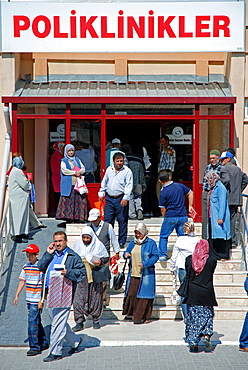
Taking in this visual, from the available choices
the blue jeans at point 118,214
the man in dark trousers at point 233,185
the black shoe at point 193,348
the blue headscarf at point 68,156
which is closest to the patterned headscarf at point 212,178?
the man in dark trousers at point 233,185

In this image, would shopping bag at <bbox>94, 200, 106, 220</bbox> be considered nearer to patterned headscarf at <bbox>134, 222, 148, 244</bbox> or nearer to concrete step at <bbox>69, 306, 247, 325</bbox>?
patterned headscarf at <bbox>134, 222, 148, 244</bbox>

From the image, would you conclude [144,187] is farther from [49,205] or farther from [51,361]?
[51,361]

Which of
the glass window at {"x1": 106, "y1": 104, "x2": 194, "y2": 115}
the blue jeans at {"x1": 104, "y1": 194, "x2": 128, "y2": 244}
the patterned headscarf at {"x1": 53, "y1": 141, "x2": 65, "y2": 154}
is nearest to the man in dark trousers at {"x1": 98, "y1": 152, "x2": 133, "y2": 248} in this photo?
the blue jeans at {"x1": 104, "y1": 194, "x2": 128, "y2": 244}

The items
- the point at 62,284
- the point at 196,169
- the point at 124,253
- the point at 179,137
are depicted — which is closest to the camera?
the point at 62,284

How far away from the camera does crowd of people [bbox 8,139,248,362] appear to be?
7945 millimetres

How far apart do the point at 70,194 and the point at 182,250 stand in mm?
3862

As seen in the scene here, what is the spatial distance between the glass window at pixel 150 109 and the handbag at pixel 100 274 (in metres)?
4.62

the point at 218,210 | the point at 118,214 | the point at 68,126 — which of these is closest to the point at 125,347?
the point at 118,214

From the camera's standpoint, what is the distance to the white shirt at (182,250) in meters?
8.90

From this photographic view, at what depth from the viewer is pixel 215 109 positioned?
12688 mm

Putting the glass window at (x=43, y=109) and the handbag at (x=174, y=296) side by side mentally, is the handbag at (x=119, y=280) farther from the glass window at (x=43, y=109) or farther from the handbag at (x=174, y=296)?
the glass window at (x=43, y=109)

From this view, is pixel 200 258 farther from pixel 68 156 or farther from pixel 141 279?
pixel 68 156

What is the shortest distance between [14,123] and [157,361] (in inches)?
260

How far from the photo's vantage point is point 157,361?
303 inches
